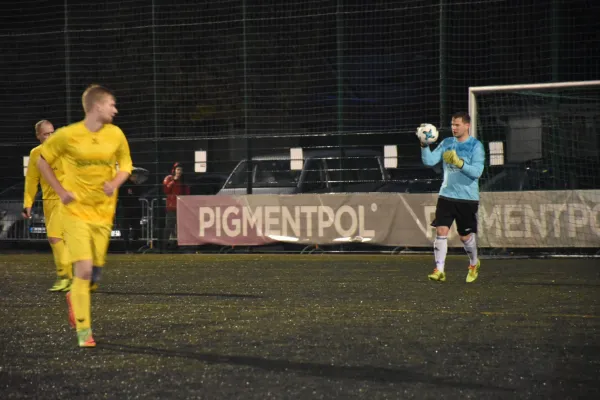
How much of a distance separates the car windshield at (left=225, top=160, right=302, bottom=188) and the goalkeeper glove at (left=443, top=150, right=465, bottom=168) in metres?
7.52

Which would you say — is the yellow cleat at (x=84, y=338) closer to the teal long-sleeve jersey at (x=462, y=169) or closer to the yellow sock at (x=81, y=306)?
the yellow sock at (x=81, y=306)

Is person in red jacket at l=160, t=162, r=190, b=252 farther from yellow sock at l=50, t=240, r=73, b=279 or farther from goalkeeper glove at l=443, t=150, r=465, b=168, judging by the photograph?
goalkeeper glove at l=443, t=150, r=465, b=168

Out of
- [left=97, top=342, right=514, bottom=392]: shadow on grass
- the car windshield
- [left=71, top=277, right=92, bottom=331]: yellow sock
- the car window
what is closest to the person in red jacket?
the car windshield

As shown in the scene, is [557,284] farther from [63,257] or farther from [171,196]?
[171,196]

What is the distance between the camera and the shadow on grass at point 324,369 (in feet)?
17.9

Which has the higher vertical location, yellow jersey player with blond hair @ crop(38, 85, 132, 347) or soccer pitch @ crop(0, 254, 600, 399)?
yellow jersey player with blond hair @ crop(38, 85, 132, 347)

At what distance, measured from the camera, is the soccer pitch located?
17.6 feet

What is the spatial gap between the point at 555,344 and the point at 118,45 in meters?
17.2

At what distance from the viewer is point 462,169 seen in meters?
11.1

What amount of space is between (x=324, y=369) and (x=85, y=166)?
231 centimetres

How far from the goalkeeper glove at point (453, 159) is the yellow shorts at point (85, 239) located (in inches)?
188

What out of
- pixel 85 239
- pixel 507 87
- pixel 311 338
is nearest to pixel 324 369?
pixel 311 338

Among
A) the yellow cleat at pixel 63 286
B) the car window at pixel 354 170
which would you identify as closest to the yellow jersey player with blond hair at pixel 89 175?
the yellow cleat at pixel 63 286

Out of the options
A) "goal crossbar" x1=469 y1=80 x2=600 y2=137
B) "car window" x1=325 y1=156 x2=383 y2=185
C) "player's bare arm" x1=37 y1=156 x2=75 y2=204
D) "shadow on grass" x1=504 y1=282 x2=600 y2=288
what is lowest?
"shadow on grass" x1=504 y1=282 x2=600 y2=288
